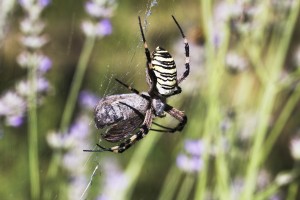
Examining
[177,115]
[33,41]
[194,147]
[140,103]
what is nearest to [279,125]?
[194,147]

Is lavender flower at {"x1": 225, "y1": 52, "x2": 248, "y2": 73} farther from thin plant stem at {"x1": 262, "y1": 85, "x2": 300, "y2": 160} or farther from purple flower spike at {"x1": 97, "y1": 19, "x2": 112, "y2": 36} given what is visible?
purple flower spike at {"x1": 97, "y1": 19, "x2": 112, "y2": 36}

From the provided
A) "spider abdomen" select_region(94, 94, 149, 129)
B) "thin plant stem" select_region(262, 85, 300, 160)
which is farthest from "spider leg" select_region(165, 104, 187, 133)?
"thin plant stem" select_region(262, 85, 300, 160)

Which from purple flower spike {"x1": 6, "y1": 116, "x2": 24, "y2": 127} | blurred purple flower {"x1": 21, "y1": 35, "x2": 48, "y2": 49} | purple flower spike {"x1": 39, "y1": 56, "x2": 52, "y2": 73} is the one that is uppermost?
blurred purple flower {"x1": 21, "y1": 35, "x2": 48, "y2": 49}

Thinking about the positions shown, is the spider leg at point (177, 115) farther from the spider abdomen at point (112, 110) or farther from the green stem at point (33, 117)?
the green stem at point (33, 117)

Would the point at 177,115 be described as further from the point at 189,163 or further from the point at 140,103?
the point at 189,163

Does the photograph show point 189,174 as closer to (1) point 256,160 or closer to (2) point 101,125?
(1) point 256,160

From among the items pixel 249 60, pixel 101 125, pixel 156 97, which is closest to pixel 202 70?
pixel 249 60
